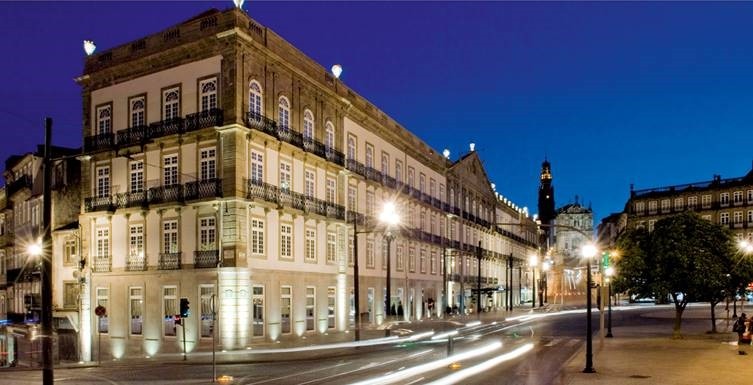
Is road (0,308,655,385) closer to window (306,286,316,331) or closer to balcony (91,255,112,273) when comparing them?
window (306,286,316,331)

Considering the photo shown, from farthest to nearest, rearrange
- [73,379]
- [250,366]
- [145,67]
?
[145,67]
[250,366]
[73,379]

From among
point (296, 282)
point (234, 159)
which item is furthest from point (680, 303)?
point (234, 159)

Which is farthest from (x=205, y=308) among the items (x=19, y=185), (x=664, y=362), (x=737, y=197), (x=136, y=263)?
(x=737, y=197)

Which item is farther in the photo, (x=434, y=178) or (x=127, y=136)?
(x=434, y=178)

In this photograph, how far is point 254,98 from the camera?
38.6 metres

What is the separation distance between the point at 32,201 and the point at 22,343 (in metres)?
14.4

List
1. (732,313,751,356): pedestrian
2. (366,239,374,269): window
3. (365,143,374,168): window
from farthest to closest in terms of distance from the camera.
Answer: (365,143,374,168): window < (366,239,374,269): window < (732,313,751,356): pedestrian

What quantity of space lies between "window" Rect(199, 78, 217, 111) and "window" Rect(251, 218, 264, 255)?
21.1 ft

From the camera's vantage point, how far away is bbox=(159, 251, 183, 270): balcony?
125 ft

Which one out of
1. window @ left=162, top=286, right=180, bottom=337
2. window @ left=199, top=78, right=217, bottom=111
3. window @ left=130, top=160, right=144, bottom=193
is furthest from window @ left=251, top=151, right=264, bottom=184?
window @ left=162, top=286, right=180, bottom=337

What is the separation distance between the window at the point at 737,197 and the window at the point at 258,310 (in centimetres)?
8619

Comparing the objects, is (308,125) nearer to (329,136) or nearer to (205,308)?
(329,136)

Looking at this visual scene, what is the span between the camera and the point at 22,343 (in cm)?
4438

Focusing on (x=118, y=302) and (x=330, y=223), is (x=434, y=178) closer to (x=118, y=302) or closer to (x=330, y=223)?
(x=330, y=223)
